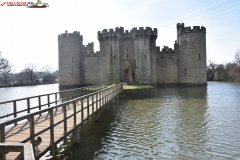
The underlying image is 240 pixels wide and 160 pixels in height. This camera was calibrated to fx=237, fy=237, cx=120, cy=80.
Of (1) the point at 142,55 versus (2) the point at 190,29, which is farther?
(2) the point at 190,29

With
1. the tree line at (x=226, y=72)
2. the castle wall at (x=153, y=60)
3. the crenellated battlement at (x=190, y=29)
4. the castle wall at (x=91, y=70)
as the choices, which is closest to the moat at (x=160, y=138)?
the castle wall at (x=153, y=60)

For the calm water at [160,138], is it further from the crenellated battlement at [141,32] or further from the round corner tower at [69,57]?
the round corner tower at [69,57]

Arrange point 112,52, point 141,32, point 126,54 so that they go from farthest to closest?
point 126,54 < point 112,52 < point 141,32

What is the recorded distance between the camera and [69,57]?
38.2 m

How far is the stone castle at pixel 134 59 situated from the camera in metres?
33.2

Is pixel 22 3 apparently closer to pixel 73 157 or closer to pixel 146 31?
pixel 73 157

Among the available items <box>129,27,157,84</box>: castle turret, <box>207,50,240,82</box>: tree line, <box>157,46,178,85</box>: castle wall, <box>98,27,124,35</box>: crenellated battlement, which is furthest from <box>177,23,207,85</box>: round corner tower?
<box>207,50,240,82</box>: tree line

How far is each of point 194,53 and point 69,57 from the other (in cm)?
1941

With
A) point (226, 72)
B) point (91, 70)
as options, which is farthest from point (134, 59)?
point (226, 72)

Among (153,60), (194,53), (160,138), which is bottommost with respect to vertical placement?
(160,138)

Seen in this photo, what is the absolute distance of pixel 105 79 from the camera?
35219mm

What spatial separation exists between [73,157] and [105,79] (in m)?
28.8

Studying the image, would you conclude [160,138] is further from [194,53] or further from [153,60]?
[194,53]

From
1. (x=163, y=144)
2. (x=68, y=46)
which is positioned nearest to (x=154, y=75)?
(x=68, y=46)
